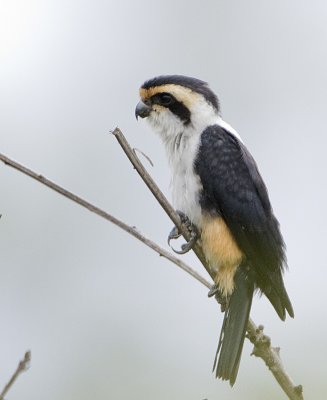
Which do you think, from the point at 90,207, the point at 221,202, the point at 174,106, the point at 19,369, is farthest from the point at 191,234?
the point at 19,369

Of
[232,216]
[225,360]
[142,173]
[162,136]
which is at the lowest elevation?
[225,360]

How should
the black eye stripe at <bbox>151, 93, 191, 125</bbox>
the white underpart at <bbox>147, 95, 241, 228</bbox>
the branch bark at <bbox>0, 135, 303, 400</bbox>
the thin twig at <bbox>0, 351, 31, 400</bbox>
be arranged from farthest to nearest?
the black eye stripe at <bbox>151, 93, 191, 125</bbox> < the white underpart at <bbox>147, 95, 241, 228</bbox> < the branch bark at <bbox>0, 135, 303, 400</bbox> < the thin twig at <bbox>0, 351, 31, 400</bbox>

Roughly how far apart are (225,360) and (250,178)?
92 centimetres

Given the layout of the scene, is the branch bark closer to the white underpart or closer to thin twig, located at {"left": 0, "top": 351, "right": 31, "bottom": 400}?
thin twig, located at {"left": 0, "top": 351, "right": 31, "bottom": 400}

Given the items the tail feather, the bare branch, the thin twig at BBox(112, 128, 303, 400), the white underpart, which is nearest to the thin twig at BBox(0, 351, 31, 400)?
the bare branch

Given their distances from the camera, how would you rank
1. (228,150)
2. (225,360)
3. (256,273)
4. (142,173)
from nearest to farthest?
(142,173) < (225,360) < (256,273) < (228,150)

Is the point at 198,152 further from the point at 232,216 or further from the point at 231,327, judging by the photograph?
the point at 231,327

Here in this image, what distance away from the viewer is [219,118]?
3.78 meters

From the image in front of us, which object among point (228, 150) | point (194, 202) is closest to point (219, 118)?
point (228, 150)

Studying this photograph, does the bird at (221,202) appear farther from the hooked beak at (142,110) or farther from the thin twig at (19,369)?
the thin twig at (19,369)

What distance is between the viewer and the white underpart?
3434mm

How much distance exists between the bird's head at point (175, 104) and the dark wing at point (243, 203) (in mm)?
108

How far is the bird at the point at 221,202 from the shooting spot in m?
3.19

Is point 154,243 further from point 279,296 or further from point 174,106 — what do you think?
point 174,106
